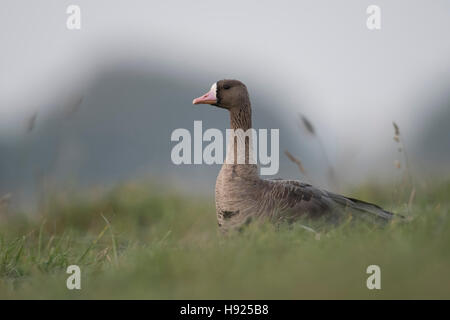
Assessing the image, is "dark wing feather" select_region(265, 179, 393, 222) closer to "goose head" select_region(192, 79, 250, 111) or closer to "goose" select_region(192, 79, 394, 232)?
"goose" select_region(192, 79, 394, 232)

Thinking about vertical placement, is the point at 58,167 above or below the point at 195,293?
above

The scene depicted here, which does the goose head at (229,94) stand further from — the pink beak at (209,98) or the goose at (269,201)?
the goose at (269,201)

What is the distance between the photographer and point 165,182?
31.1 ft

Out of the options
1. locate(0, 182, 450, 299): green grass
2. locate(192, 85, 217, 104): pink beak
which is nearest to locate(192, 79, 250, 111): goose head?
locate(192, 85, 217, 104): pink beak

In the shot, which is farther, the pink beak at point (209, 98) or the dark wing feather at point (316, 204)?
the pink beak at point (209, 98)

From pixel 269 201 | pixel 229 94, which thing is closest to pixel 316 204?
pixel 269 201

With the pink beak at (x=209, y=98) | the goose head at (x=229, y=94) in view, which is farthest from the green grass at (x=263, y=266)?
the goose head at (x=229, y=94)

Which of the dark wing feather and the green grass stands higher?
the dark wing feather

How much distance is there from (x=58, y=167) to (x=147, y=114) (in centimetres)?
8046

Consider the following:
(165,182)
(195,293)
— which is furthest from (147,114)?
(195,293)

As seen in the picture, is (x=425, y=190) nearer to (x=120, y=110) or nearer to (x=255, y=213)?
(x=255, y=213)

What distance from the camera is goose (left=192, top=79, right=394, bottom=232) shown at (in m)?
5.25

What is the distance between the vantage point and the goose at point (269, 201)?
5.25 meters
